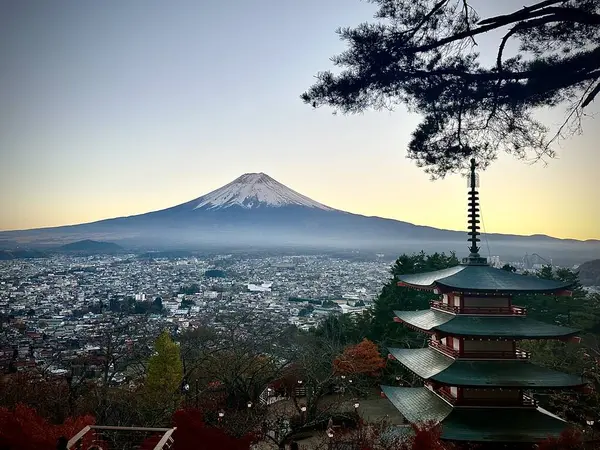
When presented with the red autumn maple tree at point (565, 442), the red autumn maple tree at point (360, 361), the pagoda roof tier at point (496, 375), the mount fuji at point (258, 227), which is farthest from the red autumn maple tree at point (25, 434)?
the mount fuji at point (258, 227)

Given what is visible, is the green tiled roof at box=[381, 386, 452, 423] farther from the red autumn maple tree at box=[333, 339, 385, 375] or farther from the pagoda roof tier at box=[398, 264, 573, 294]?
the red autumn maple tree at box=[333, 339, 385, 375]

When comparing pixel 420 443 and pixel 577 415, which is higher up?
pixel 420 443

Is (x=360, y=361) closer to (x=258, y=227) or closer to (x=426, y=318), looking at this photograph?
(x=426, y=318)

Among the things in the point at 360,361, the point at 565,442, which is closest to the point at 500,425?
the point at 565,442

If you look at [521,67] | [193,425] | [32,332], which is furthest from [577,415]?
[32,332]

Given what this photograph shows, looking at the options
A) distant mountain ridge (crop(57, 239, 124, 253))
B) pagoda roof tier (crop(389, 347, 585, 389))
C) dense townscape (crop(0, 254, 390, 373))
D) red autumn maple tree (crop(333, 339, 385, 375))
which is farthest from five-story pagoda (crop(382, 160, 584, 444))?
distant mountain ridge (crop(57, 239, 124, 253))

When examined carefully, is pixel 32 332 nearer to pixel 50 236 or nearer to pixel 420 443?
pixel 420 443
